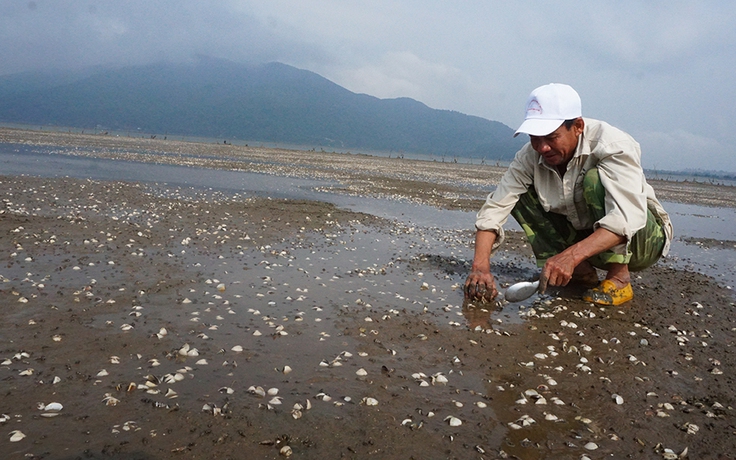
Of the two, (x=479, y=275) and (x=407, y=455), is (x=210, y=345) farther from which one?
(x=479, y=275)

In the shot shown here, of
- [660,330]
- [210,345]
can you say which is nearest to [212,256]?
[210,345]

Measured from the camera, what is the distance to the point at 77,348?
4.34 metres

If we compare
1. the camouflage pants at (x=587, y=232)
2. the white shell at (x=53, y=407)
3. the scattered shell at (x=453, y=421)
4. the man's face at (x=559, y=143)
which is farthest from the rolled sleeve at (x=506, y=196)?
the white shell at (x=53, y=407)

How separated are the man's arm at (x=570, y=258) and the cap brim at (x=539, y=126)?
1.27 metres

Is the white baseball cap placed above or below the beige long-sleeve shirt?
above

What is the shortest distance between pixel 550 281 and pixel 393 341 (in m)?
1.82

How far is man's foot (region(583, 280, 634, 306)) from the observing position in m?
6.73

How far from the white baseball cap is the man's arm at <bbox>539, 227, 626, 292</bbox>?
1.30 m

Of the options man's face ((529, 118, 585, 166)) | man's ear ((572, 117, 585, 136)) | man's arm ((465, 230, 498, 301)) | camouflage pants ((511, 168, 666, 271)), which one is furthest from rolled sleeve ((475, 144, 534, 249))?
man's ear ((572, 117, 585, 136))

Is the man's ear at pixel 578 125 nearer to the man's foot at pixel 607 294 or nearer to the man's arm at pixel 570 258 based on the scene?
the man's arm at pixel 570 258

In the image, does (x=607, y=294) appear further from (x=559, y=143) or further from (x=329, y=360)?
(x=329, y=360)

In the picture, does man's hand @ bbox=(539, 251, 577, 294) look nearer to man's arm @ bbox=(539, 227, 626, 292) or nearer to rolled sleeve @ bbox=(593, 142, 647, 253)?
man's arm @ bbox=(539, 227, 626, 292)

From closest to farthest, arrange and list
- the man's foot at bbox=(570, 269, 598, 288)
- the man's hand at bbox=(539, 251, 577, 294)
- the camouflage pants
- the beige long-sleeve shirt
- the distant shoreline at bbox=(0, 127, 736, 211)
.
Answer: the man's hand at bbox=(539, 251, 577, 294) < the beige long-sleeve shirt < the camouflage pants < the man's foot at bbox=(570, 269, 598, 288) < the distant shoreline at bbox=(0, 127, 736, 211)

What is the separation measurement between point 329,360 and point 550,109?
11.7 feet
